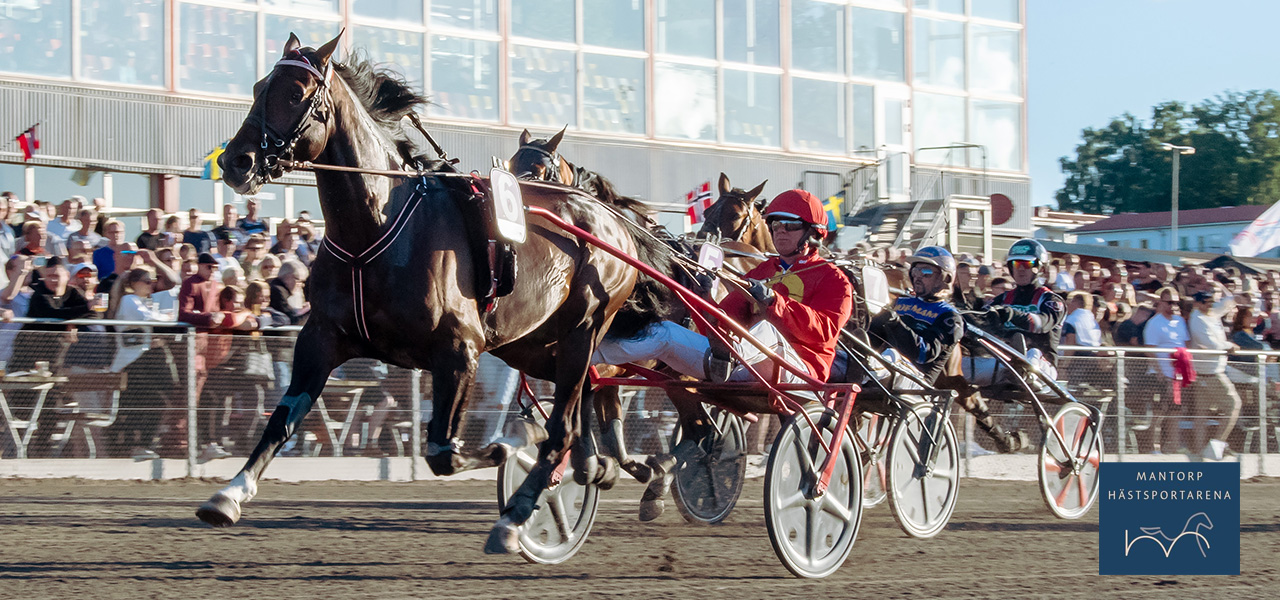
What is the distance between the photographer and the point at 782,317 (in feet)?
19.3

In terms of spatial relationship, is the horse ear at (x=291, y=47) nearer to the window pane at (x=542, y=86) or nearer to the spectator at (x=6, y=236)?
the spectator at (x=6, y=236)

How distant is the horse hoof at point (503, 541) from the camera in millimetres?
5387

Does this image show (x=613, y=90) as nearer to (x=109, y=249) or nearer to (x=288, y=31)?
(x=288, y=31)

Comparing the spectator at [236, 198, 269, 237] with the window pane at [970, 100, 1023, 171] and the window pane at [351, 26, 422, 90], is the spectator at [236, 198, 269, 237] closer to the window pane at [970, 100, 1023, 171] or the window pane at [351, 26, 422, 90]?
the window pane at [351, 26, 422, 90]

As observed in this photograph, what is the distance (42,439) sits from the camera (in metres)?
8.53

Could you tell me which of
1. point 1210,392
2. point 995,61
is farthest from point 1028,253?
point 995,61

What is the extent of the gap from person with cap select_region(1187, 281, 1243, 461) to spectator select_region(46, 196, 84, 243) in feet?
28.9

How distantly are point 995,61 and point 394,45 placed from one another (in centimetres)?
1006

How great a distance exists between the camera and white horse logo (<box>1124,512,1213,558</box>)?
5.00 metres

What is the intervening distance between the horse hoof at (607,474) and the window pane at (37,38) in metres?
10.5

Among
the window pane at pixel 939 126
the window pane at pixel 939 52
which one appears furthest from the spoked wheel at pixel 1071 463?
the window pane at pixel 939 52

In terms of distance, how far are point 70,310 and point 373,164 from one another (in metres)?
4.28

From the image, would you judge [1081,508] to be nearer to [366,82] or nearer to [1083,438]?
[1083,438]

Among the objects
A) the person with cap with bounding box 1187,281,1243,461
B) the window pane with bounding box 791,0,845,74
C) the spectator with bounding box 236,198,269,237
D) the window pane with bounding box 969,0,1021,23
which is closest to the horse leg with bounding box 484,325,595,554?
the spectator with bounding box 236,198,269,237
